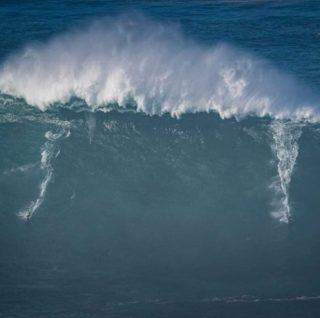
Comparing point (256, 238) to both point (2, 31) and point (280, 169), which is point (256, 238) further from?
point (2, 31)

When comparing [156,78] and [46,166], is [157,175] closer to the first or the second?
[46,166]

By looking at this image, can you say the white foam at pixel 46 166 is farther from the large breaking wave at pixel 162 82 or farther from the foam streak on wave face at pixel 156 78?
the foam streak on wave face at pixel 156 78

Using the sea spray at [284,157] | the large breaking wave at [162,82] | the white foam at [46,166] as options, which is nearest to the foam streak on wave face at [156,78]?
the large breaking wave at [162,82]

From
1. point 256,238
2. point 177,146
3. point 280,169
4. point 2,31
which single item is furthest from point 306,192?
point 2,31

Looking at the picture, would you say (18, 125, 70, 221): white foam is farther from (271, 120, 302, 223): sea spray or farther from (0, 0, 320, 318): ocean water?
(271, 120, 302, 223): sea spray

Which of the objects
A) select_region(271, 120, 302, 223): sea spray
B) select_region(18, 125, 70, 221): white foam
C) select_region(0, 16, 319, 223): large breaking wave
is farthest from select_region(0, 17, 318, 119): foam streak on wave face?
select_region(18, 125, 70, 221): white foam

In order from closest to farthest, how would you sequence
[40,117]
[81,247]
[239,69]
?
1. [81,247]
2. [40,117]
3. [239,69]
